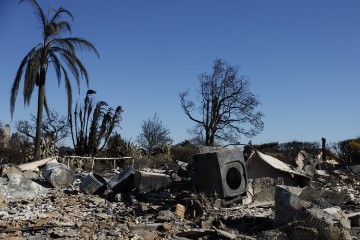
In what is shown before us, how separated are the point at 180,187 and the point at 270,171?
2.52 meters

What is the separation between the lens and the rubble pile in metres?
6.78

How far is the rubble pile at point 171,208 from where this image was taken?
6.78 metres

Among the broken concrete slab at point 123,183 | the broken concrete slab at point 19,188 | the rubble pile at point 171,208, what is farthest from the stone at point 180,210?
the broken concrete slab at point 19,188

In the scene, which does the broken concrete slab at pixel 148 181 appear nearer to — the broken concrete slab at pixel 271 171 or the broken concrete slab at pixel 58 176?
the broken concrete slab at pixel 58 176

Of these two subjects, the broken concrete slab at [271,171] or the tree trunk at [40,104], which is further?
the tree trunk at [40,104]

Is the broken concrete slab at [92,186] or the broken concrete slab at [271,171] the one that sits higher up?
the broken concrete slab at [271,171]

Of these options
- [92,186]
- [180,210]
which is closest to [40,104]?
[92,186]

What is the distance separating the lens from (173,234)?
7.06 meters

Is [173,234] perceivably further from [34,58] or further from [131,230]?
[34,58]

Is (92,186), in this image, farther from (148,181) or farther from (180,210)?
(180,210)

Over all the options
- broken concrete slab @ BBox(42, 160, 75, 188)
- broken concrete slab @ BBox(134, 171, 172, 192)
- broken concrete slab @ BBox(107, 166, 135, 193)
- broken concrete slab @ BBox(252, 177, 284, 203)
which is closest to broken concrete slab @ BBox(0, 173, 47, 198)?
broken concrete slab @ BBox(42, 160, 75, 188)

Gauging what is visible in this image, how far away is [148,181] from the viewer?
10.1m

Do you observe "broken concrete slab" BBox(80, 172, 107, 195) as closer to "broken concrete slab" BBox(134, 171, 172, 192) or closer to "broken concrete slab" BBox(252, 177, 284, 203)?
"broken concrete slab" BBox(134, 171, 172, 192)

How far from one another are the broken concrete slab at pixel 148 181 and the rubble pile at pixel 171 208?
24 millimetres
